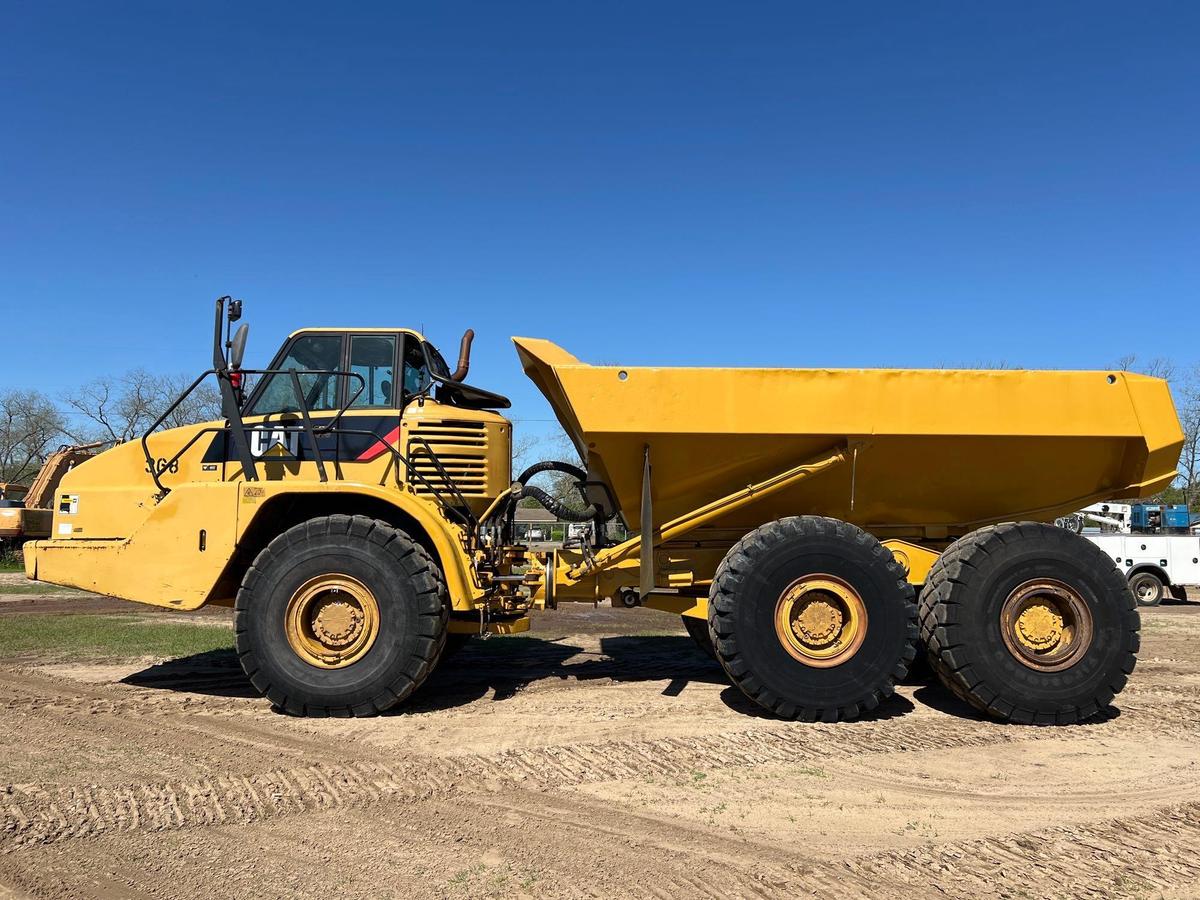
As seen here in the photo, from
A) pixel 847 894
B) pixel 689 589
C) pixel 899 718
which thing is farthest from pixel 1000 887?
pixel 689 589

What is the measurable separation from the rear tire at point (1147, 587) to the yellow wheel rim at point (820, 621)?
1562 cm

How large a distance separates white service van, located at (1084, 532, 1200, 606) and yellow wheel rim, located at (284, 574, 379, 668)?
17.2 metres

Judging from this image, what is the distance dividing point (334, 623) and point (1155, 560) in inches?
734

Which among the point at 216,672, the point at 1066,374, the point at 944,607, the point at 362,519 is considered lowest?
the point at 216,672

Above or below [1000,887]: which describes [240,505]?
above

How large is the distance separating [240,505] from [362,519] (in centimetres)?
85

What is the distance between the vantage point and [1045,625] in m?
5.31

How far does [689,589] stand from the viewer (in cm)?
606

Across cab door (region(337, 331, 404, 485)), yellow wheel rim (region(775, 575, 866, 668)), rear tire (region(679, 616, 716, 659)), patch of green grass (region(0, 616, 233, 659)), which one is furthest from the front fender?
patch of green grass (region(0, 616, 233, 659))

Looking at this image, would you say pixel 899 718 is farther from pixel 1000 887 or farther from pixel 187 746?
pixel 187 746

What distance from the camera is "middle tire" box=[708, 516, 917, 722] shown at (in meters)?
5.12

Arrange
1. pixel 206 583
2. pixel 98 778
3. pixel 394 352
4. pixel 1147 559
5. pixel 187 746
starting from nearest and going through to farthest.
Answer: pixel 98 778
pixel 187 746
pixel 206 583
pixel 394 352
pixel 1147 559

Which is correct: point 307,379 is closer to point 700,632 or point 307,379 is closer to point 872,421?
point 700,632

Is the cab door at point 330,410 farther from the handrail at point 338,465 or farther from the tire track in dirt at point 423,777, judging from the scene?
the tire track in dirt at point 423,777
